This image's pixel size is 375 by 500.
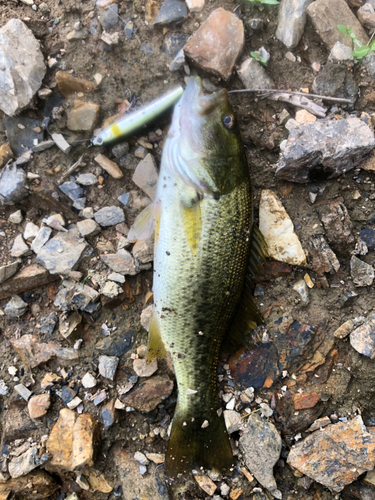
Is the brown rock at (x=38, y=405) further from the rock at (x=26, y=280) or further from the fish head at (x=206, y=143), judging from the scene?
the fish head at (x=206, y=143)

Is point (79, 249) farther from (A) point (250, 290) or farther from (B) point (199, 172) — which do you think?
(A) point (250, 290)

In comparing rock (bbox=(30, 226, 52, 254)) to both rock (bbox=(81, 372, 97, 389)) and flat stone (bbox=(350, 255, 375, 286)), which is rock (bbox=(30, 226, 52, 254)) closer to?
rock (bbox=(81, 372, 97, 389))

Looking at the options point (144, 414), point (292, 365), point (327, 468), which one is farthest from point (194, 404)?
point (327, 468)

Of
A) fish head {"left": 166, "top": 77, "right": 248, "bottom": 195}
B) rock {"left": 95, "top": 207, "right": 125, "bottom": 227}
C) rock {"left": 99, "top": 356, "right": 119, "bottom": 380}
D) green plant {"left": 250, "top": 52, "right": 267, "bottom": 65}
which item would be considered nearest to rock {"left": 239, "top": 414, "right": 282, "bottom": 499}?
rock {"left": 99, "top": 356, "right": 119, "bottom": 380}

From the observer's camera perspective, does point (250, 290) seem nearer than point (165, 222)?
No

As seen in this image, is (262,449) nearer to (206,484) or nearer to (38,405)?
(206,484)

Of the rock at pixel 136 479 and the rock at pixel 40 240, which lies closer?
the rock at pixel 136 479

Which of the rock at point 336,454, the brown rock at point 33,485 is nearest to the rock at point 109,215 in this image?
the brown rock at point 33,485
